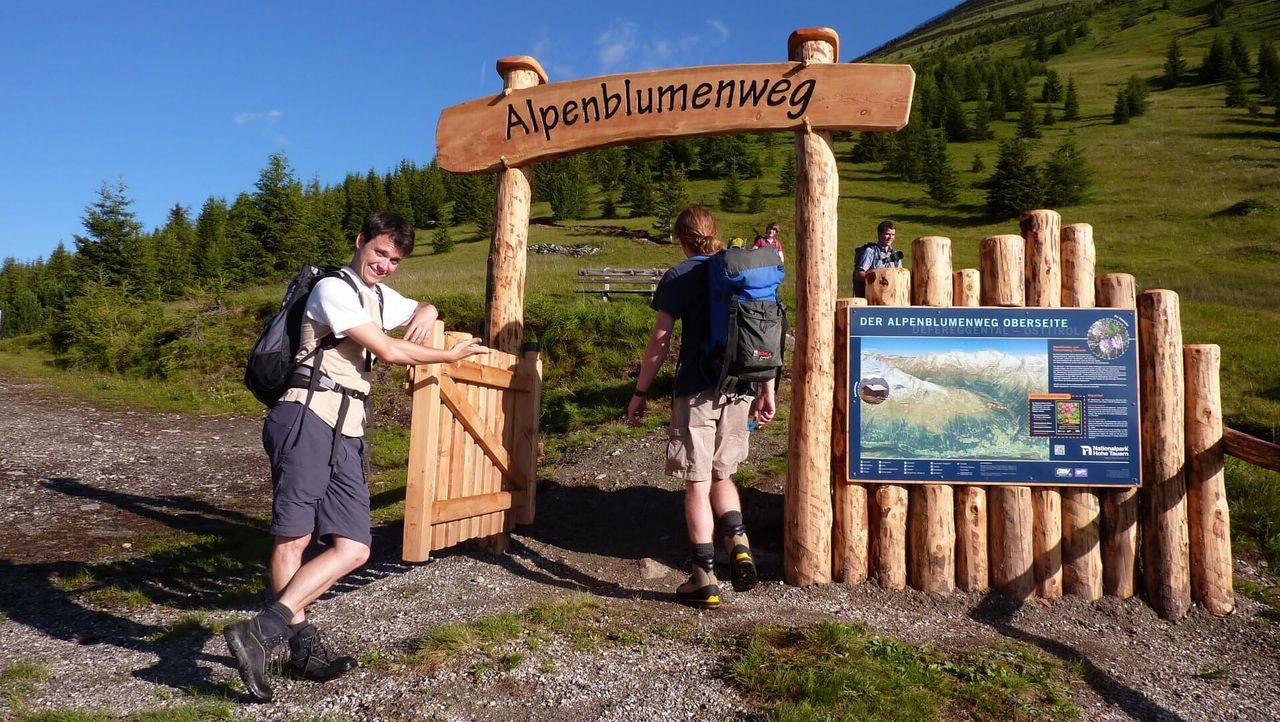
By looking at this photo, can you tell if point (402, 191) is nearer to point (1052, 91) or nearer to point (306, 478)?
point (1052, 91)

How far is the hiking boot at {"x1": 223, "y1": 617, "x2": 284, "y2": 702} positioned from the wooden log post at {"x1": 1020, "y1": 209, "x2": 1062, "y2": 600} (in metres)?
4.72

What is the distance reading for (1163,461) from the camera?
513 centimetres

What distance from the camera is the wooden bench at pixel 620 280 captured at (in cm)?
2431

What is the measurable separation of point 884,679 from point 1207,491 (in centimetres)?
294

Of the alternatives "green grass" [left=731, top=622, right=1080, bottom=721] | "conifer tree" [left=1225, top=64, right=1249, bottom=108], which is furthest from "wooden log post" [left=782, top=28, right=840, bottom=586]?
"conifer tree" [left=1225, top=64, right=1249, bottom=108]

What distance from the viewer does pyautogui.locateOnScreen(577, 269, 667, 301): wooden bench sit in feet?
79.8

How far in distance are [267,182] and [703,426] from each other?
55866 millimetres

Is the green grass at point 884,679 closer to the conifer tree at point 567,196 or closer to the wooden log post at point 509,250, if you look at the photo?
the wooden log post at point 509,250

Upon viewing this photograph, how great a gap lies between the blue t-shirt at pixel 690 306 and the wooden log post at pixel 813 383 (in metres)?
0.89

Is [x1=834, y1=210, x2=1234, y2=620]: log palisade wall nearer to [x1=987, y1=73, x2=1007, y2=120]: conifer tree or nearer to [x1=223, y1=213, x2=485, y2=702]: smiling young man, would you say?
[x1=223, y1=213, x2=485, y2=702]: smiling young man

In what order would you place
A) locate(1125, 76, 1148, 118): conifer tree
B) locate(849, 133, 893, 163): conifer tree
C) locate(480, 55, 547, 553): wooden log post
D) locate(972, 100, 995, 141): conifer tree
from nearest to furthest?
locate(480, 55, 547, 553): wooden log post < locate(1125, 76, 1148, 118): conifer tree < locate(849, 133, 893, 163): conifer tree < locate(972, 100, 995, 141): conifer tree

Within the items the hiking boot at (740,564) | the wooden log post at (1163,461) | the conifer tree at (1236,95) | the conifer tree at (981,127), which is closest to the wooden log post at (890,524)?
the hiking boot at (740,564)

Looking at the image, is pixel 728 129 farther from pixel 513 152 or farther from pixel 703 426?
pixel 703 426

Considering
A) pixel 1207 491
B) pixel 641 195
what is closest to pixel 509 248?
pixel 1207 491
